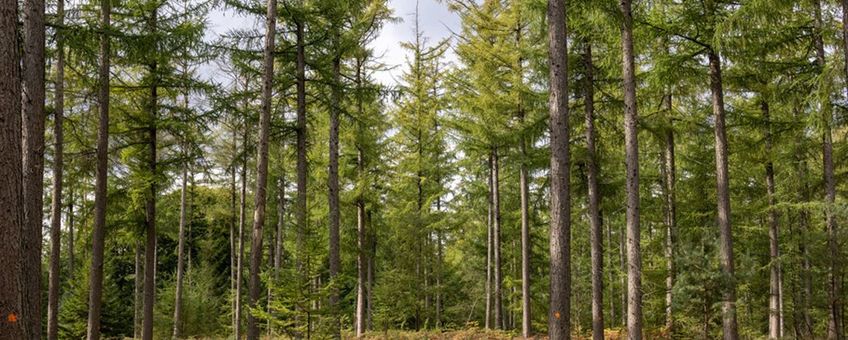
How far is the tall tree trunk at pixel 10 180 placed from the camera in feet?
17.4

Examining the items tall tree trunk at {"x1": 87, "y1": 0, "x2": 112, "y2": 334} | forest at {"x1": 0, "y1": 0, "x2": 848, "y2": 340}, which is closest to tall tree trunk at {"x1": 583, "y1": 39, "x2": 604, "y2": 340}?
forest at {"x1": 0, "y1": 0, "x2": 848, "y2": 340}

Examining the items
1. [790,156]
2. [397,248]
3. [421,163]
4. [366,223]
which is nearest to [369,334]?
[397,248]

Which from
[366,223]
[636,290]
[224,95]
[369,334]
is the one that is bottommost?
[369,334]

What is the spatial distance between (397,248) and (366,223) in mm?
1995

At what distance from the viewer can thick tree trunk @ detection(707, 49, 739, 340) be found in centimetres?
1256

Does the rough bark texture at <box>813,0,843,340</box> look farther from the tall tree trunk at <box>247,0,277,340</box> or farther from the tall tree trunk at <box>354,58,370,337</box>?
Answer: the tall tree trunk at <box>354,58,370,337</box>

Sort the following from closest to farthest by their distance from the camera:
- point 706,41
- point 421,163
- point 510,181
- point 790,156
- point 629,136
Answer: point 629,136 → point 706,41 → point 790,156 → point 421,163 → point 510,181

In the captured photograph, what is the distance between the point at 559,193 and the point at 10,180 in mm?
7915

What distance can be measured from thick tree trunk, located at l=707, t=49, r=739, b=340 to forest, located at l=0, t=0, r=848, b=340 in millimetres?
56

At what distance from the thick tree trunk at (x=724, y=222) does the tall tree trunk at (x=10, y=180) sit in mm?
Result: 12784

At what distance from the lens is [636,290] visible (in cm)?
1175

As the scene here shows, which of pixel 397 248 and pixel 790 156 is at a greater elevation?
pixel 790 156

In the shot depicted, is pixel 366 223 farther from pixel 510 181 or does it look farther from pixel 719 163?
pixel 719 163

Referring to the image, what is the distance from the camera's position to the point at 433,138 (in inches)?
898
